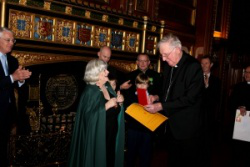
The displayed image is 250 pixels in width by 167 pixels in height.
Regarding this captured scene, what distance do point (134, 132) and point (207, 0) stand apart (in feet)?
16.0

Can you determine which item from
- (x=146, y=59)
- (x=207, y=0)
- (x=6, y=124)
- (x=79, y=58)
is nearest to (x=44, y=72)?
(x=79, y=58)

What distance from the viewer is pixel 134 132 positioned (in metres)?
3.55

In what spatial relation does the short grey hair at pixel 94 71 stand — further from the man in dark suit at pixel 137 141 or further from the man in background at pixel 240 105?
the man in background at pixel 240 105

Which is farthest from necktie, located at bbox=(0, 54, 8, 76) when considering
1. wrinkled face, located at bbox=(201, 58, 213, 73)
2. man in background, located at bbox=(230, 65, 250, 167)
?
man in background, located at bbox=(230, 65, 250, 167)

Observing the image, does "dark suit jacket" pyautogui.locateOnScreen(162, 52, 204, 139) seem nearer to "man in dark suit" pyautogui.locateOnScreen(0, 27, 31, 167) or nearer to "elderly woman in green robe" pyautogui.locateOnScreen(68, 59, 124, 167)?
"elderly woman in green robe" pyautogui.locateOnScreen(68, 59, 124, 167)

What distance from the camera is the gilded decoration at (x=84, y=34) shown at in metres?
4.14

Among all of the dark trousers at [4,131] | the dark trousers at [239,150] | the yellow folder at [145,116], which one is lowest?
the dark trousers at [239,150]

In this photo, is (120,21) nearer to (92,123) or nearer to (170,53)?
(170,53)

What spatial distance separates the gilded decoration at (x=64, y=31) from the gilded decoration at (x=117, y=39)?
0.79m

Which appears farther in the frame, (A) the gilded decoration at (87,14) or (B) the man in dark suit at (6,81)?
(A) the gilded decoration at (87,14)

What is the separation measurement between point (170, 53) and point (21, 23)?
6.50ft

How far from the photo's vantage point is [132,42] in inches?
193

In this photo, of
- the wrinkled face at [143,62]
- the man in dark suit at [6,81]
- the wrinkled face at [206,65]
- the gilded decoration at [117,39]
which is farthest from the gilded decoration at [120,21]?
the man in dark suit at [6,81]

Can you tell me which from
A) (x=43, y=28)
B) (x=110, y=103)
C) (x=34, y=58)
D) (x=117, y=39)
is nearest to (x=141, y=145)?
(x=110, y=103)
